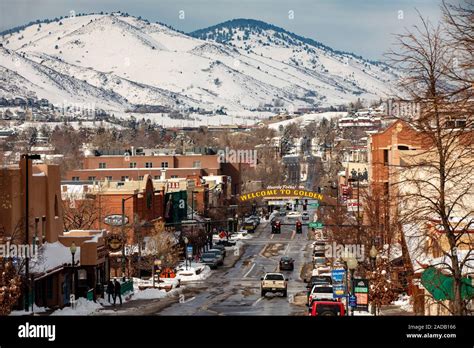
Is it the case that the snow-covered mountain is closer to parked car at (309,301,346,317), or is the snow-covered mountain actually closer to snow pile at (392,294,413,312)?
parked car at (309,301,346,317)

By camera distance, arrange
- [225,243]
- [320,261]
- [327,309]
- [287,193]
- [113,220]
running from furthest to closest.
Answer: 1. [225,243]
2. [113,220]
3. [320,261]
4. [287,193]
5. [327,309]

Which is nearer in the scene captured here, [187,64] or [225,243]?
[225,243]

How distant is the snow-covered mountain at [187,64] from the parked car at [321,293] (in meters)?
6.42

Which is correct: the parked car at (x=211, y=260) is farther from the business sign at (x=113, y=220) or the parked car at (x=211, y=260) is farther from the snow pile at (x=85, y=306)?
the snow pile at (x=85, y=306)

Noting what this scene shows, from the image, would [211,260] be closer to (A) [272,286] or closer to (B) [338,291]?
(A) [272,286]

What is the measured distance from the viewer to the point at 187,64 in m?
116

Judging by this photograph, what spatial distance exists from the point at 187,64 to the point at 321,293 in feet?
271

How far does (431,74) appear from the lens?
16797 millimetres

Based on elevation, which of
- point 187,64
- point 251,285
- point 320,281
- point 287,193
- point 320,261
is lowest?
point 251,285

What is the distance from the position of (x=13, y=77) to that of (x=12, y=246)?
7229cm

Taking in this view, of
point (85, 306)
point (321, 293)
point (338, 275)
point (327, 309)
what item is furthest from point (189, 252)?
point (327, 309)

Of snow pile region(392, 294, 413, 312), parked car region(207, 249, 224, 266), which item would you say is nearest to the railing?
snow pile region(392, 294, 413, 312)

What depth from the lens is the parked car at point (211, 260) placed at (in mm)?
58719

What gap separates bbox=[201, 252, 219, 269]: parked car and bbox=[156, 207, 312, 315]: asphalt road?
0.45m
